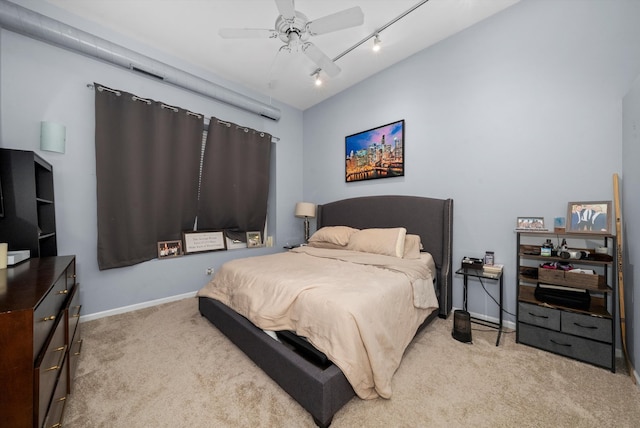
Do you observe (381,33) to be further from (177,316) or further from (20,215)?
(177,316)

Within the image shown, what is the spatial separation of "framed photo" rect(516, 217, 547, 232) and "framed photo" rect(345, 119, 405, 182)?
4.55 feet

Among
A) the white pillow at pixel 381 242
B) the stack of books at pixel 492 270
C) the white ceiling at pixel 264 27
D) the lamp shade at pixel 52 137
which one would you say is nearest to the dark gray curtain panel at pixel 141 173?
the lamp shade at pixel 52 137

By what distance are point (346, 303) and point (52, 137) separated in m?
3.16

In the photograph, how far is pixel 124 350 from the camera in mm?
2080

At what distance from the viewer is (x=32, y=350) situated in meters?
0.87

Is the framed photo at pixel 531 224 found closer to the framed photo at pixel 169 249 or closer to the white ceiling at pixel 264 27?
the white ceiling at pixel 264 27

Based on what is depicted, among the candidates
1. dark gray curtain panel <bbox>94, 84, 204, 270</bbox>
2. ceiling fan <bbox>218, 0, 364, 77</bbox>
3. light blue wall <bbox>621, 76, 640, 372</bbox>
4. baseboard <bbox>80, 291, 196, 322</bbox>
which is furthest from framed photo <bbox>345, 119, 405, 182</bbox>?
baseboard <bbox>80, 291, 196, 322</bbox>

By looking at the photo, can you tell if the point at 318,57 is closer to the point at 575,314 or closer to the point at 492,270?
the point at 492,270

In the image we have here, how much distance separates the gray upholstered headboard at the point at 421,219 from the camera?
276 cm

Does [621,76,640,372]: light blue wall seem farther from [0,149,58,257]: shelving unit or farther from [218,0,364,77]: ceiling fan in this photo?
[0,149,58,257]: shelving unit

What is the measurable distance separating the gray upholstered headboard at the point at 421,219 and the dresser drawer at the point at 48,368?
2.94 meters

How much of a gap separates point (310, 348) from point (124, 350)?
170 centimetres

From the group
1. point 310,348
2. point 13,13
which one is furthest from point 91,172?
point 310,348

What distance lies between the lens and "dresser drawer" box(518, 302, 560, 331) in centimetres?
197
